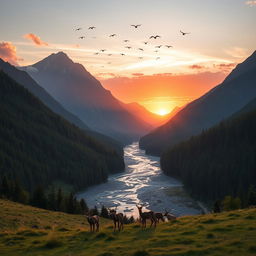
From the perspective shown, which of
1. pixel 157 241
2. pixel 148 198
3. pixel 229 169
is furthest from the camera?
pixel 229 169

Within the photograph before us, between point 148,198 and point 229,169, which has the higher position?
point 229,169

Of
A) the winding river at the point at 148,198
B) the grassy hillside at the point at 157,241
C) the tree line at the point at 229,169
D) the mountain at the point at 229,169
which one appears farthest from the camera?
the mountain at the point at 229,169

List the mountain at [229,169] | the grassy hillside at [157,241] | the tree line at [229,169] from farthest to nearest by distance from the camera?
the mountain at [229,169] → the tree line at [229,169] → the grassy hillside at [157,241]

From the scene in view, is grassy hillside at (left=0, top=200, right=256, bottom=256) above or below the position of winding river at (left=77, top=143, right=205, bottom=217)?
above

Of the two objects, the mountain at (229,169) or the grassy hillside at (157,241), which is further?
the mountain at (229,169)

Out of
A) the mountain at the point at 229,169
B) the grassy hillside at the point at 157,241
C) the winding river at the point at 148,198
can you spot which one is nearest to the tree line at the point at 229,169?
the mountain at the point at 229,169

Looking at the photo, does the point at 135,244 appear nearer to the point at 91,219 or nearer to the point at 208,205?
the point at 91,219

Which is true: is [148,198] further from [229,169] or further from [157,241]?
[157,241]

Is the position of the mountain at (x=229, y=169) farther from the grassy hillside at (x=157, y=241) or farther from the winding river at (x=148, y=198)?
the grassy hillside at (x=157, y=241)

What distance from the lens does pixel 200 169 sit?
190m

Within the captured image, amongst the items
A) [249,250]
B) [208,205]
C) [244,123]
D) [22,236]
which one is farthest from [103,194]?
[249,250]

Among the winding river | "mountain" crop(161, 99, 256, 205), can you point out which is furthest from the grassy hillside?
"mountain" crop(161, 99, 256, 205)

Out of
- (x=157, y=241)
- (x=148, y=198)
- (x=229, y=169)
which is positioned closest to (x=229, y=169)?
(x=229, y=169)

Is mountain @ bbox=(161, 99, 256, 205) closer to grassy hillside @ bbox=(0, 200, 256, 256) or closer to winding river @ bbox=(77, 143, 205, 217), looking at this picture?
winding river @ bbox=(77, 143, 205, 217)
